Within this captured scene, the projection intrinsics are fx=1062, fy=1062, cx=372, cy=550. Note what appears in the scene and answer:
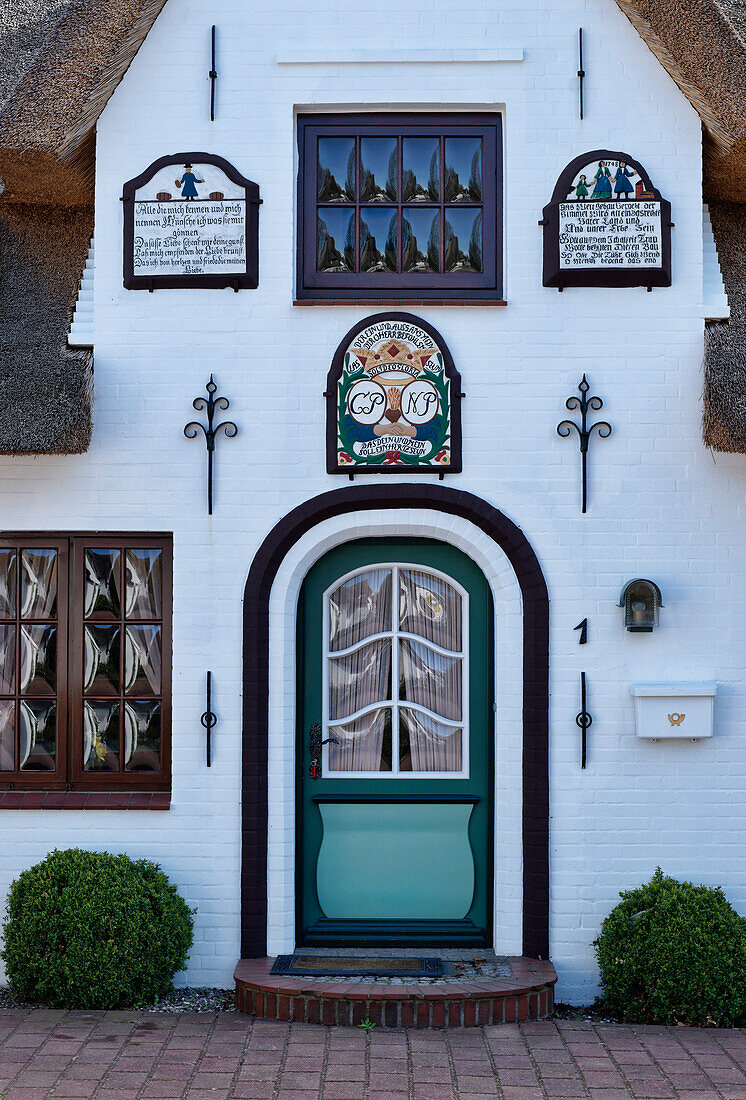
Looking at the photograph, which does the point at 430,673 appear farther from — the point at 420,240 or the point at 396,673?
the point at 420,240

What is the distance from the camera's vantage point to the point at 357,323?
19.5 feet

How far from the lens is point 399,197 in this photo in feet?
20.2

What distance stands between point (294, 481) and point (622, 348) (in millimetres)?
1977

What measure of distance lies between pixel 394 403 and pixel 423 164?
145 cm

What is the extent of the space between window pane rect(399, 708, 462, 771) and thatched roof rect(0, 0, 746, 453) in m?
2.21

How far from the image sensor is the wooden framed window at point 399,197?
20.0 ft

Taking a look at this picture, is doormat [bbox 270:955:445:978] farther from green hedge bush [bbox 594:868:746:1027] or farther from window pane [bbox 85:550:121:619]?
window pane [bbox 85:550:121:619]

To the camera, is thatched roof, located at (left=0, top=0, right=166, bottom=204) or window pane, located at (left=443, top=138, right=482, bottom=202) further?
window pane, located at (left=443, top=138, right=482, bottom=202)

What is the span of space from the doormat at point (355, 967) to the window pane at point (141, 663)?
5.42 ft

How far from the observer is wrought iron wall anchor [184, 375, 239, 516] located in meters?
5.90

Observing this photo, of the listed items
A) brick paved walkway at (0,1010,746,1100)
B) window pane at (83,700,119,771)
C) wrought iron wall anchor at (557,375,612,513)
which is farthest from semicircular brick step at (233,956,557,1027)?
wrought iron wall anchor at (557,375,612,513)

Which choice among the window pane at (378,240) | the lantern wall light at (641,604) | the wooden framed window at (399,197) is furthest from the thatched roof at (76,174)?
the window pane at (378,240)

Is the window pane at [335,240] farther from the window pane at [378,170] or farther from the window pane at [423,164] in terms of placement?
the window pane at [423,164]

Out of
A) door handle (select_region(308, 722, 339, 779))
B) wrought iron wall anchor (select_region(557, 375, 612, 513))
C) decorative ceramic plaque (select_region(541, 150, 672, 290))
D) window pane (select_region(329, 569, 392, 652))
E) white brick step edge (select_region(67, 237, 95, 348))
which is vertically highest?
decorative ceramic plaque (select_region(541, 150, 672, 290))
